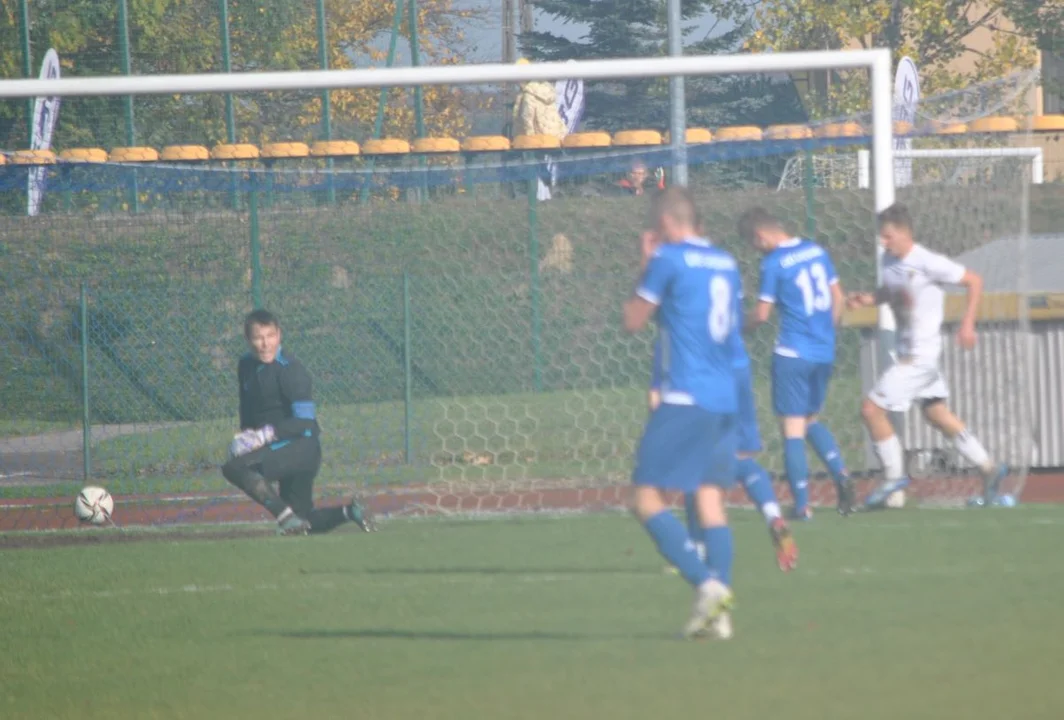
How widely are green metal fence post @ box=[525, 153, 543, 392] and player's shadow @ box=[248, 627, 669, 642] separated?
6910 millimetres

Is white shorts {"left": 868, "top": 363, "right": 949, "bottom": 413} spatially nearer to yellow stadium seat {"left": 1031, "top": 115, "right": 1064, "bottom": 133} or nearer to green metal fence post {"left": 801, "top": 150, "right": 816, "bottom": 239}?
green metal fence post {"left": 801, "top": 150, "right": 816, "bottom": 239}

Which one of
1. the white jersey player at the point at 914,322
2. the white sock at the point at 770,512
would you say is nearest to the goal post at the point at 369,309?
the white jersey player at the point at 914,322

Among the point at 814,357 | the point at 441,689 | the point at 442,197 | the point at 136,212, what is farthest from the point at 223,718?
the point at 136,212

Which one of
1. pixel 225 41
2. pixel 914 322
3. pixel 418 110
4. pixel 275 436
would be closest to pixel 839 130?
pixel 914 322

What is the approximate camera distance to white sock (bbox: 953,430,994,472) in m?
9.95

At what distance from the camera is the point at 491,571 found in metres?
8.45

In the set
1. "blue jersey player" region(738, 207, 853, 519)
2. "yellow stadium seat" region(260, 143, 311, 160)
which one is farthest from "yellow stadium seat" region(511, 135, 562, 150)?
"blue jersey player" region(738, 207, 853, 519)

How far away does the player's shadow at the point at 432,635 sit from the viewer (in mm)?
6484

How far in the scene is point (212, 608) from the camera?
7.67m

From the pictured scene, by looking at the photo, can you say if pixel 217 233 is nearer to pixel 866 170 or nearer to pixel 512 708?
pixel 866 170

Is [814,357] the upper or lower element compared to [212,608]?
upper

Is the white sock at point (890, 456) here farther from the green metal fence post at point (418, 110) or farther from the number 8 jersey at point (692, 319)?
the green metal fence post at point (418, 110)

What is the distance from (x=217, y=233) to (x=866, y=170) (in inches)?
284

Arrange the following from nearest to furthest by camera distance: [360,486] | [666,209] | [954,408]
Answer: [666,209] → [954,408] → [360,486]
